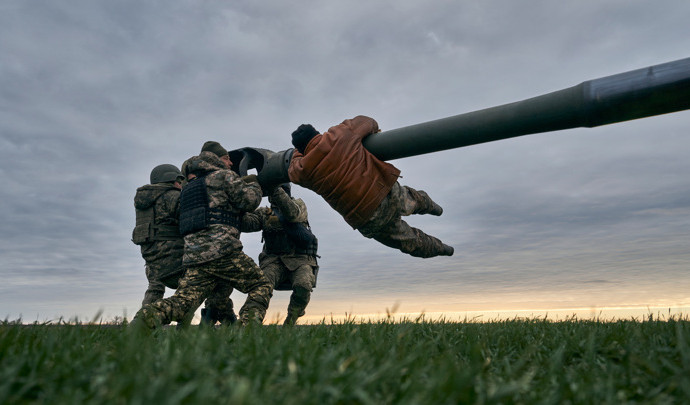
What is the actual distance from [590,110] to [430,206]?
2.48m

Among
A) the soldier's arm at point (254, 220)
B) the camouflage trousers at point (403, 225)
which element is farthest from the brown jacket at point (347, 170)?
the soldier's arm at point (254, 220)

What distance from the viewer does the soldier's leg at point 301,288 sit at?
24.8ft

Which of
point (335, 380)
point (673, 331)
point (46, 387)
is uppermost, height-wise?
point (673, 331)

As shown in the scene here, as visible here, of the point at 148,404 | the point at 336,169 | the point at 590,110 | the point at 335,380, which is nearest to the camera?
the point at 148,404

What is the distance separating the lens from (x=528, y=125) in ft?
9.01

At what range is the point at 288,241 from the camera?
25.2 ft

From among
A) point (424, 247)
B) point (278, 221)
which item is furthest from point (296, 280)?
point (424, 247)

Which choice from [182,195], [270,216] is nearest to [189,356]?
[182,195]

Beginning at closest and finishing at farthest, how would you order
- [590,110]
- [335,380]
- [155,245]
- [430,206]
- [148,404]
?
1. [148,404]
2. [335,380]
3. [590,110]
4. [430,206]
5. [155,245]

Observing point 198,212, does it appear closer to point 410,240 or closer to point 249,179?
point 249,179

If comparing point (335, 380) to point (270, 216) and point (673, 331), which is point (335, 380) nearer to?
point (673, 331)

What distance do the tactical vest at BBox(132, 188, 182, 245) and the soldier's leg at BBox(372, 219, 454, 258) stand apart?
12.8ft

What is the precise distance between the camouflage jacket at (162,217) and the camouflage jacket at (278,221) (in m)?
1.10

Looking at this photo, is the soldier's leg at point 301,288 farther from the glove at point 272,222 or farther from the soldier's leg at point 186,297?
the soldier's leg at point 186,297
